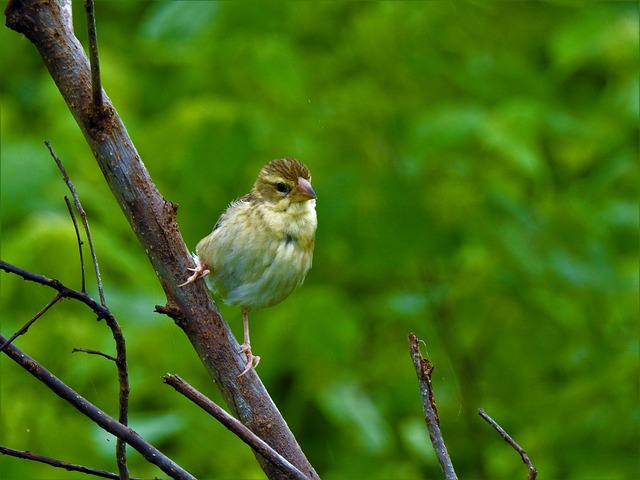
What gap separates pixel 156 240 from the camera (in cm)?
206

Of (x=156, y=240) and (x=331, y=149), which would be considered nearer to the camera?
(x=156, y=240)

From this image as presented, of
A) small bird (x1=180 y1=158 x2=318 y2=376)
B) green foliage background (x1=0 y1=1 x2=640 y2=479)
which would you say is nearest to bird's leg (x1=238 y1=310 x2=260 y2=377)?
small bird (x1=180 y1=158 x2=318 y2=376)

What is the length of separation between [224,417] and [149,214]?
59cm

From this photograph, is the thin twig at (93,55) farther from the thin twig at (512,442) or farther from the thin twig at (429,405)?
the thin twig at (512,442)

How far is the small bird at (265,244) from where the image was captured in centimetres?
329

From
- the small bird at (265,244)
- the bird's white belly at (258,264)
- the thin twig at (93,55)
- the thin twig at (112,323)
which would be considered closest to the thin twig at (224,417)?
the thin twig at (112,323)

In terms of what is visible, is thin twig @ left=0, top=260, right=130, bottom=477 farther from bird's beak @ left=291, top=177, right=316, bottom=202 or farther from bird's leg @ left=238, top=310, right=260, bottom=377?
bird's beak @ left=291, top=177, right=316, bottom=202

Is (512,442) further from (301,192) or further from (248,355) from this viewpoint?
(301,192)

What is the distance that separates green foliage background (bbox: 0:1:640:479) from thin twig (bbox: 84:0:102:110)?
182 cm

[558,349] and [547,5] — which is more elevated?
[547,5]

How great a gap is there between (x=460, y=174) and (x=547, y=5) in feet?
4.87

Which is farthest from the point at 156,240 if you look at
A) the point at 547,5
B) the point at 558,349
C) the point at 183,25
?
the point at 547,5

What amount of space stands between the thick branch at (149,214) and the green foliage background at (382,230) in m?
1.63

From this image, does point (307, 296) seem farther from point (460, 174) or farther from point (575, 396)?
point (575, 396)
